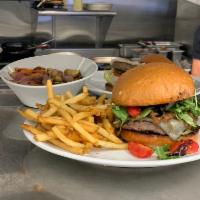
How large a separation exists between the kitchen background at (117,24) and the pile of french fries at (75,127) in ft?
8.61

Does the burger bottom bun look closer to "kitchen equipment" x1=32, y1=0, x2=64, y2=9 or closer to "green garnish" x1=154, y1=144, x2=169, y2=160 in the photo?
"green garnish" x1=154, y1=144, x2=169, y2=160

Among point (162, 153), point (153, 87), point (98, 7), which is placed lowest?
point (162, 153)

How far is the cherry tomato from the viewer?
1.07m

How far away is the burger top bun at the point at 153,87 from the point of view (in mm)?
1139

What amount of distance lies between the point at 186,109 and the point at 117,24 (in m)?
2.89

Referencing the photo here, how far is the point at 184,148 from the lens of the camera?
1.07 meters

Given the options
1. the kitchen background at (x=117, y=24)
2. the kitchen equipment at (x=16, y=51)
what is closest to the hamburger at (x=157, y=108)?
the kitchen equipment at (x=16, y=51)

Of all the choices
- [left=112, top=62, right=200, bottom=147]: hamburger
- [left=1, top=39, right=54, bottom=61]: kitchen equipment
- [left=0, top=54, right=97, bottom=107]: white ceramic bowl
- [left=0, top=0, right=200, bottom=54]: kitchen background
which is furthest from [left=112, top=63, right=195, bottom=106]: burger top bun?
[left=0, top=0, right=200, bottom=54]: kitchen background

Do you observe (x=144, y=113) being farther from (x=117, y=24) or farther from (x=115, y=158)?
(x=117, y=24)

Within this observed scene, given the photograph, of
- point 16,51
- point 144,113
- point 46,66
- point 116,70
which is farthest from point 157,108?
point 16,51

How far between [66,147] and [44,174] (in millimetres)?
87

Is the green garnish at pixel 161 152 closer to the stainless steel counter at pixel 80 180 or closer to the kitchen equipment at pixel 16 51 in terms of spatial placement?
the stainless steel counter at pixel 80 180

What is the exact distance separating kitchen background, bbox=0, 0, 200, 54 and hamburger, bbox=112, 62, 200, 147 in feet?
8.36

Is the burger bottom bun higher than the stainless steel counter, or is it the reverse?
the burger bottom bun
